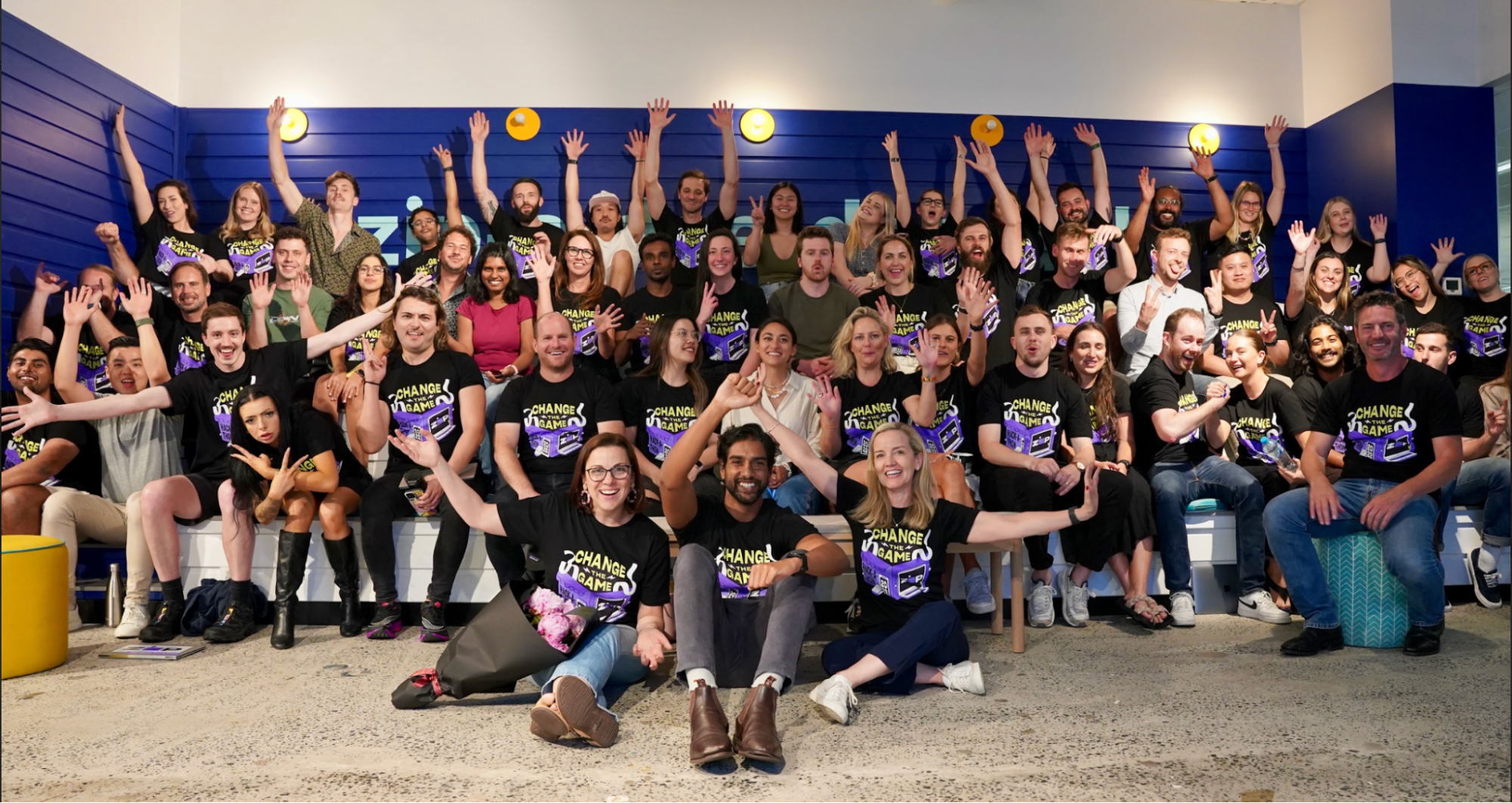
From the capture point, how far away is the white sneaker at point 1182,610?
424 centimetres

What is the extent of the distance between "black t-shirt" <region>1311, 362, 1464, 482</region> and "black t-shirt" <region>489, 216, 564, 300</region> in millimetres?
4162

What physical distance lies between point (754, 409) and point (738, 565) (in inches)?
24.5

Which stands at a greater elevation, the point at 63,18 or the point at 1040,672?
the point at 63,18

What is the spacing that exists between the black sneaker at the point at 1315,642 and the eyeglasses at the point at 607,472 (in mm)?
2472

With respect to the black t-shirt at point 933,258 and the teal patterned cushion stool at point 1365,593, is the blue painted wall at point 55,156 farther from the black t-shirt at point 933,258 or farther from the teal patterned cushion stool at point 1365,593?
the teal patterned cushion stool at point 1365,593

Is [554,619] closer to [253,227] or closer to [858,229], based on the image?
[858,229]

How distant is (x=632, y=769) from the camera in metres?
2.59

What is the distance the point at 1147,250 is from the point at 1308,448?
2707 millimetres

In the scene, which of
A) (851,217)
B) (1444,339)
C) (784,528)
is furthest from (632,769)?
(851,217)

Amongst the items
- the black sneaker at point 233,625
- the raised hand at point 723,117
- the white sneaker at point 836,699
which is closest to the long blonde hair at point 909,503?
the white sneaker at point 836,699

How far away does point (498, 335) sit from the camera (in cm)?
545

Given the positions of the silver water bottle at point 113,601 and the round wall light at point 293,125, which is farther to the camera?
the round wall light at point 293,125

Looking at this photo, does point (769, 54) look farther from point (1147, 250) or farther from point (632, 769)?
point (632, 769)

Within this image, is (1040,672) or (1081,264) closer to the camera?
(1040,672)
